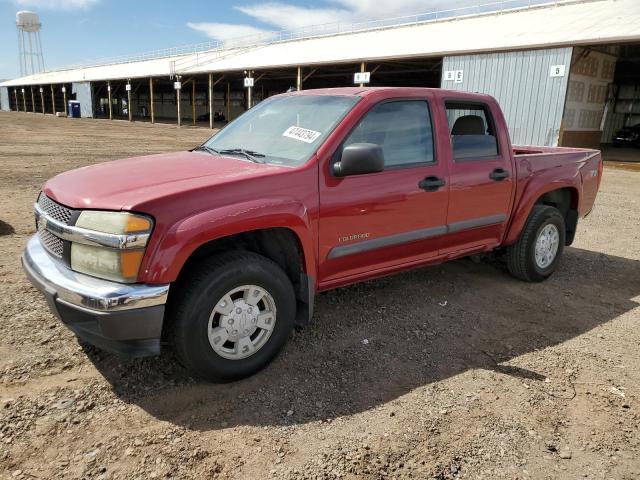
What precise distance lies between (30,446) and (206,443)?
871 mm

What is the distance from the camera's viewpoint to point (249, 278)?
297cm

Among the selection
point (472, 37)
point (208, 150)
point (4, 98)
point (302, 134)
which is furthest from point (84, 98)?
point (302, 134)

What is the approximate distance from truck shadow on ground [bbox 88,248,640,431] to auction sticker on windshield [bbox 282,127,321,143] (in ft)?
4.86

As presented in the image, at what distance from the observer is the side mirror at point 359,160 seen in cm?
318

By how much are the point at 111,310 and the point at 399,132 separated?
2421 millimetres

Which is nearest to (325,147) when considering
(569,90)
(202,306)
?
(202,306)

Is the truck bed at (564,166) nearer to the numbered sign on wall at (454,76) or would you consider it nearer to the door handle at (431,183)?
the door handle at (431,183)

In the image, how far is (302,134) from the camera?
11.7 ft

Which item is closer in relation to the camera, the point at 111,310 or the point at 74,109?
the point at 111,310

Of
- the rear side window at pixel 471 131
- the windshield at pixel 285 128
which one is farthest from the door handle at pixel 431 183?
the windshield at pixel 285 128

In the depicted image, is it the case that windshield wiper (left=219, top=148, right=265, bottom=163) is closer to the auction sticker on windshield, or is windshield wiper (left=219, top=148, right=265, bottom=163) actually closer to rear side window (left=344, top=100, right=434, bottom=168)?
the auction sticker on windshield

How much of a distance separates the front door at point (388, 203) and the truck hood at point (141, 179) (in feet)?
1.78

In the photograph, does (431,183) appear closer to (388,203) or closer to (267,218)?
(388,203)

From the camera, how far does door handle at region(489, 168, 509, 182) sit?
436 centimetres
